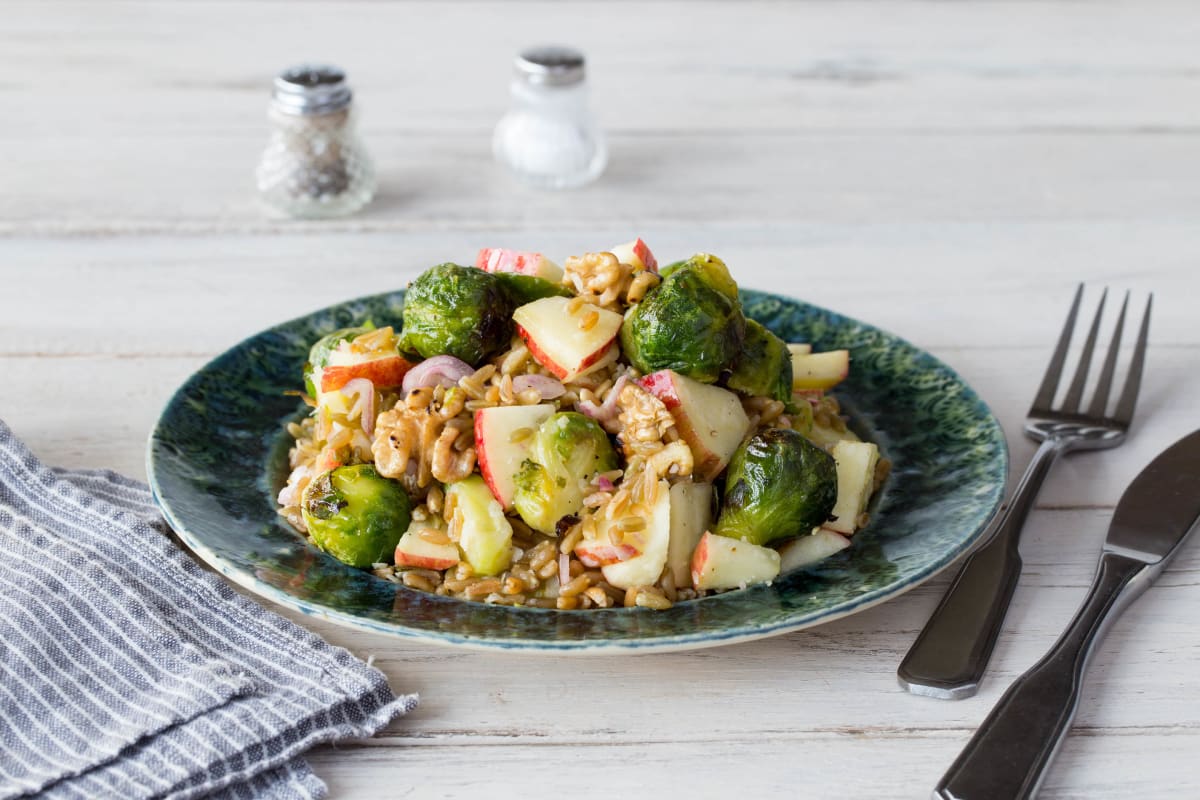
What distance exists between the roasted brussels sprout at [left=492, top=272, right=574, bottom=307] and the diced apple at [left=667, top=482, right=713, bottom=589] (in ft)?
2.06

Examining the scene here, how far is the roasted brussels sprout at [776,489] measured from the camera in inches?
116

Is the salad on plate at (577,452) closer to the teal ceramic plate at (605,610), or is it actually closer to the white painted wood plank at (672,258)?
the teal ceramic plate at (605,610)

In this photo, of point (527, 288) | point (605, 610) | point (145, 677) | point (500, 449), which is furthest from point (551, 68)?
point (145, 677)

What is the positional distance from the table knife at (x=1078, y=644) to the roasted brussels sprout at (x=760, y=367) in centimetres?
87

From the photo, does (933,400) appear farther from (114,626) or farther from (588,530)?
(114,626)

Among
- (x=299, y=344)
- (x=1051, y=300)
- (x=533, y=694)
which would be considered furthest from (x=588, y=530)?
(x=1051, y=300)

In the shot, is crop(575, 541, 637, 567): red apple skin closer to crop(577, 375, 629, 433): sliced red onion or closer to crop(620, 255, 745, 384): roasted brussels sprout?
crop(577, 375, 629, 433): sliced red onion

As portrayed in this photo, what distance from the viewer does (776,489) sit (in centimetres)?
293

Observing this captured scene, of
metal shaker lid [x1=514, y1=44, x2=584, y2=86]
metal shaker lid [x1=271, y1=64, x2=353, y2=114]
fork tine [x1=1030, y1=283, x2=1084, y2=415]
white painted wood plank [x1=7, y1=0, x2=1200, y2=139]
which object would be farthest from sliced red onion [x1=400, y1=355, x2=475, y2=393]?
white painted wood plank [x1=7, y1=0, x2=1200, y2=139]

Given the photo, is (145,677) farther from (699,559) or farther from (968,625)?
(968,625)

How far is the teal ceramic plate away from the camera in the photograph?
8.85 ft

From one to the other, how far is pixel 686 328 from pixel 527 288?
519 millimetres

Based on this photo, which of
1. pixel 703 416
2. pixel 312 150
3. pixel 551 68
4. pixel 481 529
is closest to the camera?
pixel 481 529

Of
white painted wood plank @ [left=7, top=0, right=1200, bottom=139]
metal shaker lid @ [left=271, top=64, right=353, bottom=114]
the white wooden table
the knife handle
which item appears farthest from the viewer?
white painted wood plank @ [left=7, top=0, right=1200, bottom=139]
